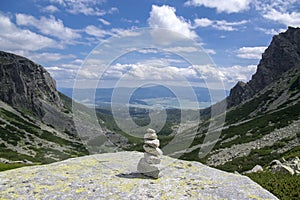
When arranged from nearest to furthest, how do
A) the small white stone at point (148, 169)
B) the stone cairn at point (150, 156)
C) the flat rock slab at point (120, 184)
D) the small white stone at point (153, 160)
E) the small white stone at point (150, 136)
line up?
the flat rock slab at point (120, 184)
the small white stone at point (148, 169)
the stone cairn at point (150, 156)
the small white stone at point (153, 160)
the small white stone at point (150, 136)

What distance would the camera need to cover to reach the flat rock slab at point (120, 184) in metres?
12.9

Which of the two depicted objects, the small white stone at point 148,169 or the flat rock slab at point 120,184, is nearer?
the flat rock slab at point 120,184

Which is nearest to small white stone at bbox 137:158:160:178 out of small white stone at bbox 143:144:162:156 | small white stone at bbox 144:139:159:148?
small white stone at bbox 143:144:162:156

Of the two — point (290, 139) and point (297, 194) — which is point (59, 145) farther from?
point (297, 194)

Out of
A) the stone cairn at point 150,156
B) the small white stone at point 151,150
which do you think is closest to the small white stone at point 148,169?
the stone cairn at point 150,156

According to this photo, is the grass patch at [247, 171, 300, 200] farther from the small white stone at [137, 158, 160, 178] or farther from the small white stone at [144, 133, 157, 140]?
the small white stone at [144, 133, 157, 140]

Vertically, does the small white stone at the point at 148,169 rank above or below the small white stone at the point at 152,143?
below

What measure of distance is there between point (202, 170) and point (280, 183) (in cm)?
497

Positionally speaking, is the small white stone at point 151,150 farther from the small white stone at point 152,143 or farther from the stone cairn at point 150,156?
the small white stone at point 152,143

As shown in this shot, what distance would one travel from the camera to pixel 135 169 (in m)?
16.9

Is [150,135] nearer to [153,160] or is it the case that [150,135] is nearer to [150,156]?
[150,156]

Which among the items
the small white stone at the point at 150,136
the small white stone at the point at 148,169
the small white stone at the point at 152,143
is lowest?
the small white stone at the point at 148,169

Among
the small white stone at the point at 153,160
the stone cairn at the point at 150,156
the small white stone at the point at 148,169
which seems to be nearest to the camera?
the small white stone at the point at 148,169

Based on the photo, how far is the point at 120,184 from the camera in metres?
13.9
